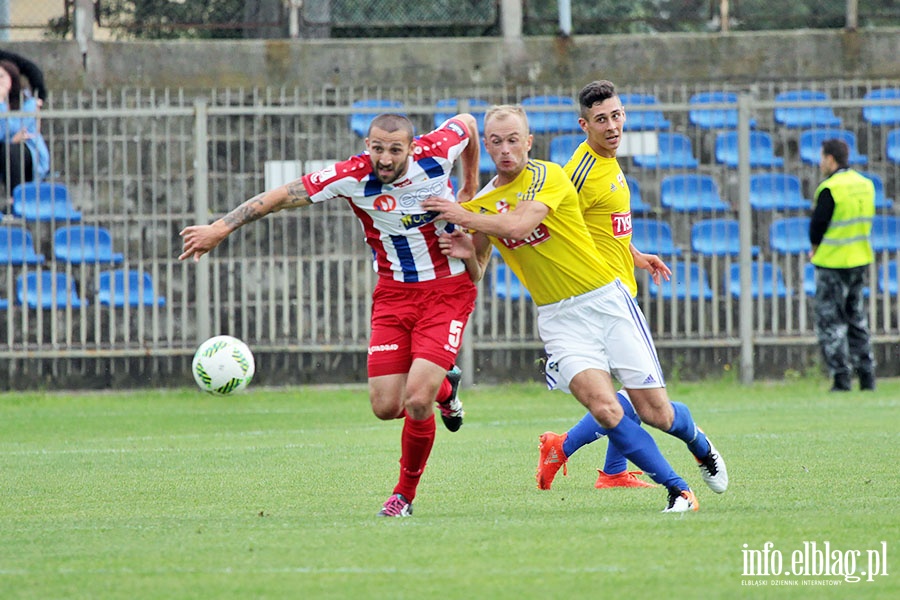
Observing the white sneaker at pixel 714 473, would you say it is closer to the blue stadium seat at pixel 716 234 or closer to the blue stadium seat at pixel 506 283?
the blue stadium seat at pixel 506 283

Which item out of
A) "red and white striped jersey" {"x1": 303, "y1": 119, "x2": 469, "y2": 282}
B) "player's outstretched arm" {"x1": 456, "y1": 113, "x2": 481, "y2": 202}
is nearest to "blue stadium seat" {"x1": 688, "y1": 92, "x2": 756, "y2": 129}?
"player's outstretched arm" {"x1": 456, "y1": 113, "x2": 481, "y2": 202}

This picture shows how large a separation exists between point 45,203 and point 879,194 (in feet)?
29.3

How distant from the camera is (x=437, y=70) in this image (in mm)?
16359

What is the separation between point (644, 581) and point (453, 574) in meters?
0.67

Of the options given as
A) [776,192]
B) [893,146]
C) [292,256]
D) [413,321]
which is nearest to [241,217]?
[413,321]

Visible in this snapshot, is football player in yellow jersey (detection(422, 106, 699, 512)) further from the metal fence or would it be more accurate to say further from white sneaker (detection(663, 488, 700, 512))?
the metal fence

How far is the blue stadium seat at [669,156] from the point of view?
1498 cm

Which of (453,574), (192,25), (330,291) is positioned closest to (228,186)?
(330,291)

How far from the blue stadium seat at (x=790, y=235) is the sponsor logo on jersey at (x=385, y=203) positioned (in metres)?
9.12

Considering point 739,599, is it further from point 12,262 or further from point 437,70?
point 437,70

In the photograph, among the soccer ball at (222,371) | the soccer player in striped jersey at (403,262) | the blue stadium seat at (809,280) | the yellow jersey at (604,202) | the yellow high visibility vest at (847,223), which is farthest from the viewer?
the blue stadium seat at (809,280)

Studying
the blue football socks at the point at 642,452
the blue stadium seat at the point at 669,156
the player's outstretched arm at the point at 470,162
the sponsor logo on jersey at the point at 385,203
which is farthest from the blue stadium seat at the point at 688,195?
the blue football socks at the point at 642,452

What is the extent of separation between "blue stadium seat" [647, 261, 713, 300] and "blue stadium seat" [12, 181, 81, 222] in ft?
20.1

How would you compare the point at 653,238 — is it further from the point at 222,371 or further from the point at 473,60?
the point at 222,371
